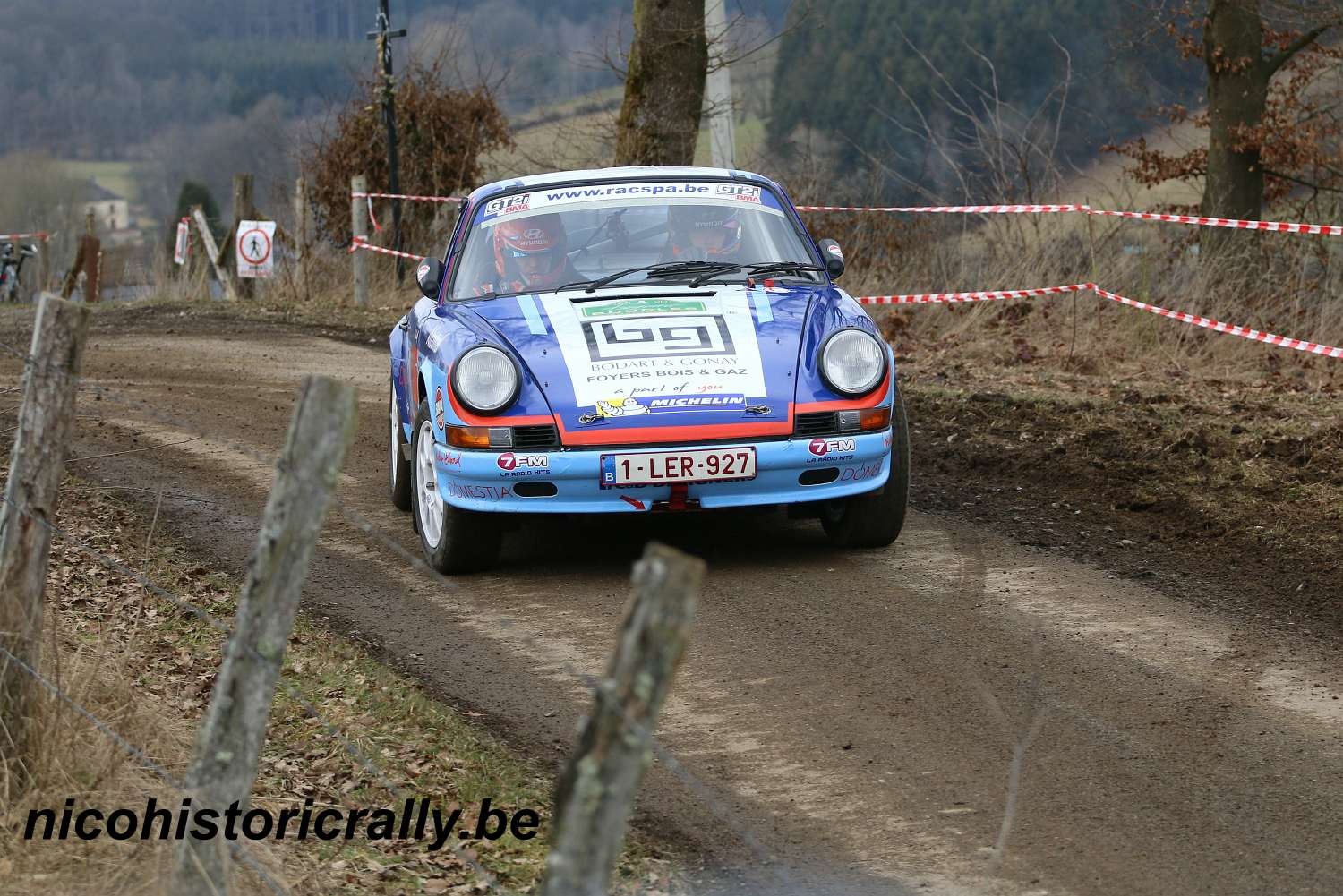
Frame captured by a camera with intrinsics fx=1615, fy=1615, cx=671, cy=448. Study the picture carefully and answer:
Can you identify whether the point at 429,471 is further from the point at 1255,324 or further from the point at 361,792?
the point at 1255,324

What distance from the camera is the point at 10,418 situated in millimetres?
9898

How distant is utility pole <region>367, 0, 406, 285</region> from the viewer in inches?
803

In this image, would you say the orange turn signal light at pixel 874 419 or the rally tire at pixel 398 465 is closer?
the orange turn signal light at pixel 874 419

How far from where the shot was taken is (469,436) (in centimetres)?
671

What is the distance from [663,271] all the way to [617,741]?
549 centimetres

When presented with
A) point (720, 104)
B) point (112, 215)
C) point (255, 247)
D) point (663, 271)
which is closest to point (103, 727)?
point (663, 271)

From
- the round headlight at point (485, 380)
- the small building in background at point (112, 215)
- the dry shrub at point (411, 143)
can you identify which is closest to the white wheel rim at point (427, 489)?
the round headlight at point (485, 380)

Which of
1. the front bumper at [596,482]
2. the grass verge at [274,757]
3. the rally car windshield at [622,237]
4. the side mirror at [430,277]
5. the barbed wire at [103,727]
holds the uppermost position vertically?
the rally car windshield at [622,237]

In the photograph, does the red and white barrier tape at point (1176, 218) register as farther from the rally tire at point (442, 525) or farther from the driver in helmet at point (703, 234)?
the rally tire at point (442, 525)

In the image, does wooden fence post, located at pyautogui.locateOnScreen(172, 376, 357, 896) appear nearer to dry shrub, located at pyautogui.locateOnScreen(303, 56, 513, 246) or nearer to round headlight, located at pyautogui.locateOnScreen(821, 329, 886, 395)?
round headlight, located at pyautogui.locateOnScreen(821, 329, 886, 395)

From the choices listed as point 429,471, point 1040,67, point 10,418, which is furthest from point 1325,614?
point 1040,67

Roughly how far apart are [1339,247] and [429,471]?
10.8 m

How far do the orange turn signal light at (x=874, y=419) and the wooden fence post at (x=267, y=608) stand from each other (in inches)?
164

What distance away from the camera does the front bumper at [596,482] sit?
6609 millimetres
